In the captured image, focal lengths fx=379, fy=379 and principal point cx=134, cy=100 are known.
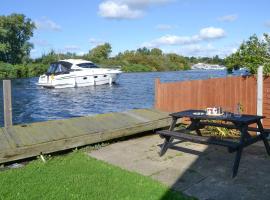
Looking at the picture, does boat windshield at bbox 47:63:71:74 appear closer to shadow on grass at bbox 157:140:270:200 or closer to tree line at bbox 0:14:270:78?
tree line at bbox 0:14:270:78

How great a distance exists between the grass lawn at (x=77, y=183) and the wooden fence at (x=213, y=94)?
4093mm

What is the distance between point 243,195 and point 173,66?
8369 cm

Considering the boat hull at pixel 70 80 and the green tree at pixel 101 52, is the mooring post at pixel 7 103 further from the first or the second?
Answer: the green tree at pixel 101 52

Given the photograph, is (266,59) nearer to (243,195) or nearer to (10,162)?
(243,195)

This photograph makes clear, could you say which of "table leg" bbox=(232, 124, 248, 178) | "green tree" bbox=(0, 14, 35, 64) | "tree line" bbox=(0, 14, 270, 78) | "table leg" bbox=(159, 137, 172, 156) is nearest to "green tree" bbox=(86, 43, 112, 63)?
"tree line" bbox=(0, 14, 270, 78)

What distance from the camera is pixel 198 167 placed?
629 cm

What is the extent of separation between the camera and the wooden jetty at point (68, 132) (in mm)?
6774

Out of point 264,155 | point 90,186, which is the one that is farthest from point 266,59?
point 90,186

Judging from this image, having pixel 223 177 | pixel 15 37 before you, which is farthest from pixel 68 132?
pixel 15 37

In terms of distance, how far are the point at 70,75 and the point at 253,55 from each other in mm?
27355

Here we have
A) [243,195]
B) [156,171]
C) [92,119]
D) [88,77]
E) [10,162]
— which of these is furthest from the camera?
[88,77]

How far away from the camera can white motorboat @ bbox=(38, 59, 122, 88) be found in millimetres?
35312

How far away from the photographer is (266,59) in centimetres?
938

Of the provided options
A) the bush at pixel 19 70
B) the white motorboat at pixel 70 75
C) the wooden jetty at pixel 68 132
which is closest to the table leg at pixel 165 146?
the wooden jetty at pixel 68 132
